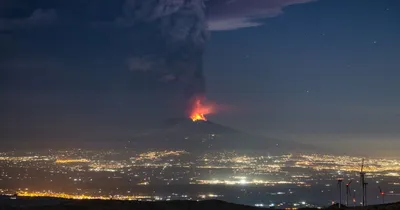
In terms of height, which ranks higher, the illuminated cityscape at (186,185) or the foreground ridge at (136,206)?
the illuminated cityscape at (186,185)

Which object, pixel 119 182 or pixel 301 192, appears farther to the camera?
pixel 119 182

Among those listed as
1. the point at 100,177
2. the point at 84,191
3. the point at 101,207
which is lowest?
the point at 101,207

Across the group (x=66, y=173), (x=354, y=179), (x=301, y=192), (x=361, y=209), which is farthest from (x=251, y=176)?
(x=361, y=209)

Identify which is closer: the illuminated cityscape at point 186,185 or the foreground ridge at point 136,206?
the foreground ridge at point 136,206

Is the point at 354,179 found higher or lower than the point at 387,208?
higher

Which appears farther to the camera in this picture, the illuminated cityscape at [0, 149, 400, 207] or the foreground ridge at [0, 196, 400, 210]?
the illuminated cityscape at [0, 149, 400, 207]

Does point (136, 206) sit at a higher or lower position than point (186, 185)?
lower

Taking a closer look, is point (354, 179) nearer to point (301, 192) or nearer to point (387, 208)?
point (301, 192)

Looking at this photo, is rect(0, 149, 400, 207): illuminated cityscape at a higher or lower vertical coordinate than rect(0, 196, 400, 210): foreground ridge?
higher

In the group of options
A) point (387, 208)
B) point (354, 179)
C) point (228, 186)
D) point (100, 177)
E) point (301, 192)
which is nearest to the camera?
point (387, 208)

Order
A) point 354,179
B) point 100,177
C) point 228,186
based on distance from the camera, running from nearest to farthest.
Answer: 1. point 228,186
2. point 100,177
3. point 354,179

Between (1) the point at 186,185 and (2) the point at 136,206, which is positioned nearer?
(2) the point at 136,206
